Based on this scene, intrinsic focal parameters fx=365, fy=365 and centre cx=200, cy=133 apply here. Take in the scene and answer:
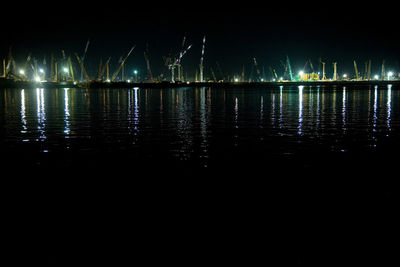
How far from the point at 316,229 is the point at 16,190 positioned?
935 centimetres

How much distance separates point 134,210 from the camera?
10.1 m

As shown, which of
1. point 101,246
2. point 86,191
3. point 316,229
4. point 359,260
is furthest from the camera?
point 86,191

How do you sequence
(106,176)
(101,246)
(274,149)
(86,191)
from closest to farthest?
(101,246) → (86,191) → (106,176) → (274,149)

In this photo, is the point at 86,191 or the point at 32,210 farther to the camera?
the point at 86,191

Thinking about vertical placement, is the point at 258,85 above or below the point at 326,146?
above

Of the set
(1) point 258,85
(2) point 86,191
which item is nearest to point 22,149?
(2) point 86,191

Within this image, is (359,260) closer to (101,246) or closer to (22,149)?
(101,246)

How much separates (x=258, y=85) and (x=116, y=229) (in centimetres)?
19167

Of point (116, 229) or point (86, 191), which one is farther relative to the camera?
point (86, 191)

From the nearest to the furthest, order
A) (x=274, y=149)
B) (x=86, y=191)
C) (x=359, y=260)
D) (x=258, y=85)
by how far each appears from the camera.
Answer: (x=359, y=260), (x=86, y=191), (x=274, y=149), (x=258, y=85)

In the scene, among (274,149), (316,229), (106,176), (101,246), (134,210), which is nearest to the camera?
(101,246)

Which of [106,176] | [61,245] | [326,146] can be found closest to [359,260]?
[61,245]

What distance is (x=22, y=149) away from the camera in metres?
18.7

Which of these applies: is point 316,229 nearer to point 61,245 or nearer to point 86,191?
point 61,245
